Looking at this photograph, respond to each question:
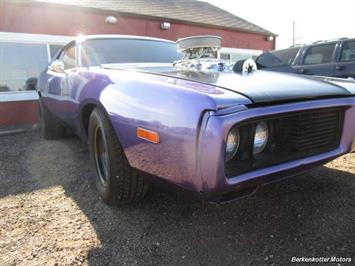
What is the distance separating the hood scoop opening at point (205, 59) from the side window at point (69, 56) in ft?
4.17

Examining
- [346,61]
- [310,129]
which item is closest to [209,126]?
[310,129]

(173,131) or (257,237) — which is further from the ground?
(173,131)

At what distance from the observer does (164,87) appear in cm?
202

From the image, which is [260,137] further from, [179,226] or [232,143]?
[179,226]

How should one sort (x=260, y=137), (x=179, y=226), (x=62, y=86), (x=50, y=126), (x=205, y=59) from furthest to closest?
(x=50, y=126)
(x=62, y=86)
(x=205, y=59)
(x=179, y=226)
(x=260, y=137)

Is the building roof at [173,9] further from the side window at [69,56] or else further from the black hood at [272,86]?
the black hood at [272,86]

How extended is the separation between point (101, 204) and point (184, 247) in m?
0.94

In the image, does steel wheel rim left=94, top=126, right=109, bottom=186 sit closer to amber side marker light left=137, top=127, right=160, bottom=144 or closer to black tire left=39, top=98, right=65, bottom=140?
amber side marker light left=137, top=127, right=160, bottom=144

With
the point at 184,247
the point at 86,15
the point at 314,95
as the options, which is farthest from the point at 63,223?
the point at 86,15

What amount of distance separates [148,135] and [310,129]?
1041 mm

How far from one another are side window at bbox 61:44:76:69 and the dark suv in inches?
173

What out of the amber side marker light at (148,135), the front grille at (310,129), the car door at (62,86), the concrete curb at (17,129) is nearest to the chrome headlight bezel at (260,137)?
the front grille at (310,129)

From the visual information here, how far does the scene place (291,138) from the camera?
2104 mm

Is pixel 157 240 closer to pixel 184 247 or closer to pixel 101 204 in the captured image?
pixel 184 247
